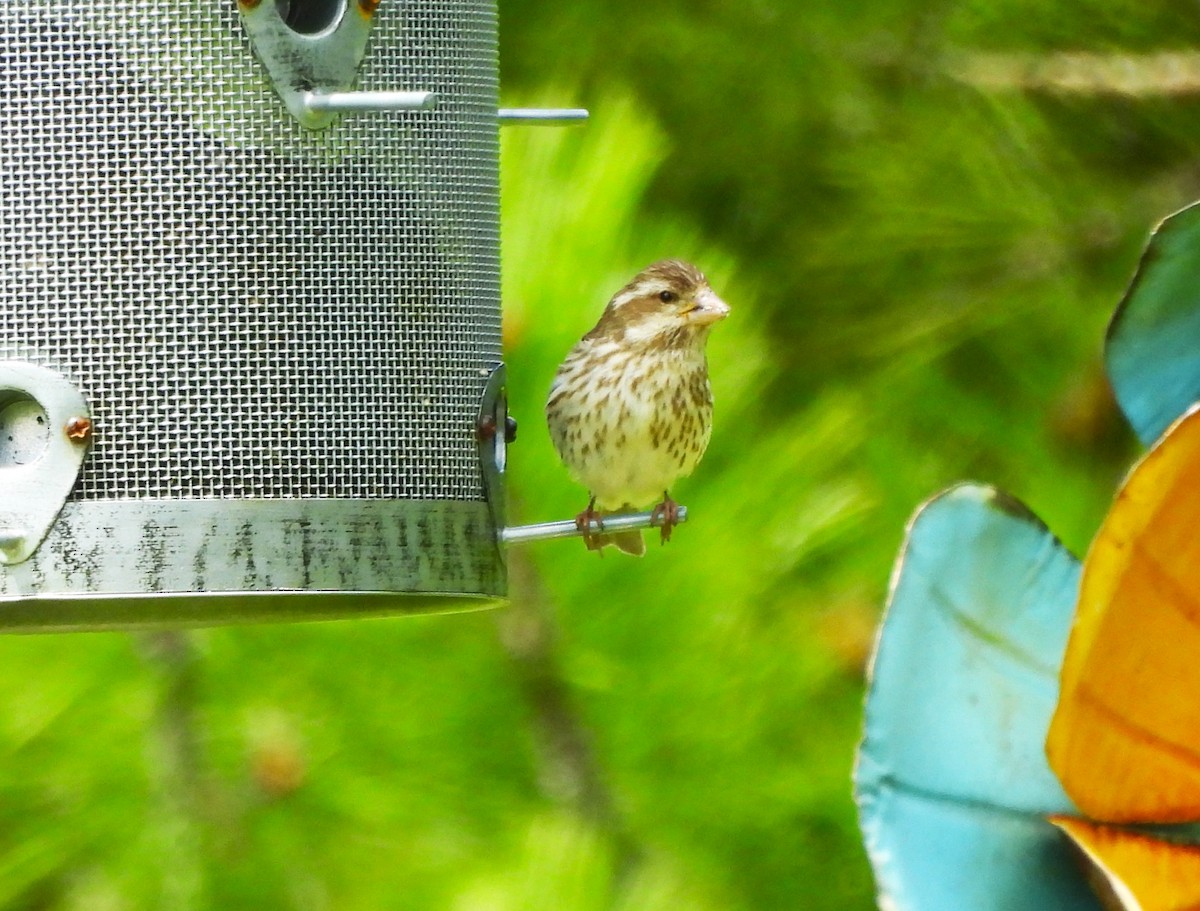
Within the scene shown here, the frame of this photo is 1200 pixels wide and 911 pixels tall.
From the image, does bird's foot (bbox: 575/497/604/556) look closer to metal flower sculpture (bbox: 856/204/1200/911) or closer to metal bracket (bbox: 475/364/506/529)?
metal bracket (bbox: 475/364/506/529)

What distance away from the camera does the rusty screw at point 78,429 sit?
368cm

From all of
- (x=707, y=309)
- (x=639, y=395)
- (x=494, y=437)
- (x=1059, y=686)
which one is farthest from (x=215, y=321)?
(x=1059, y=686)

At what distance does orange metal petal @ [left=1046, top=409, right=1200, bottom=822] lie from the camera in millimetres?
2498

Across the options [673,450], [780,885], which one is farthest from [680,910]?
[673,450]

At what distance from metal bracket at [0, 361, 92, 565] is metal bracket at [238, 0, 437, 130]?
0.62 meters

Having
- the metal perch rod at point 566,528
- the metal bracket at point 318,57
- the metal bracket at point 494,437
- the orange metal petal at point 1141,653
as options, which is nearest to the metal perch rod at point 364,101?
the metal bracket at point 318,57

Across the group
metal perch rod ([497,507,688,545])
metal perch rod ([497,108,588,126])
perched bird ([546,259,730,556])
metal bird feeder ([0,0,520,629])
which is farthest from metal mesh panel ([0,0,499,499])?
perched bird ([546,259,730,556])

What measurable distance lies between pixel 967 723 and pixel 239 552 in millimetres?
1268

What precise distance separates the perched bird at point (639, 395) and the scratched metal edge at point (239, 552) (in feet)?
2.62

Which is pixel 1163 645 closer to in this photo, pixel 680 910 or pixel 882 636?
pixel 882 636

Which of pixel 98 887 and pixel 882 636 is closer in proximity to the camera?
pixel 882 636

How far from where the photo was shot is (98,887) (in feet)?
15.3

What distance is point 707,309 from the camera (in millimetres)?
4559

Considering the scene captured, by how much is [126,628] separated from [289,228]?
2.79ft
